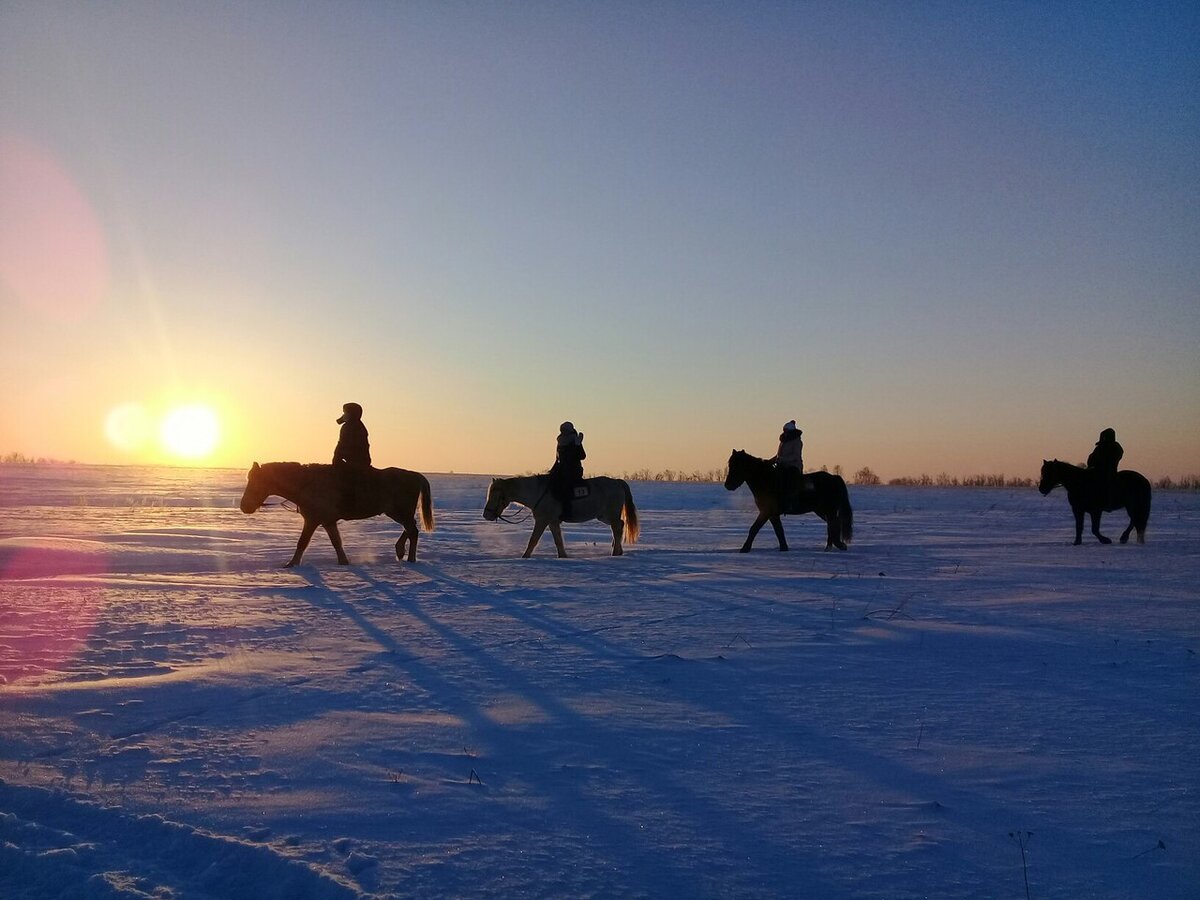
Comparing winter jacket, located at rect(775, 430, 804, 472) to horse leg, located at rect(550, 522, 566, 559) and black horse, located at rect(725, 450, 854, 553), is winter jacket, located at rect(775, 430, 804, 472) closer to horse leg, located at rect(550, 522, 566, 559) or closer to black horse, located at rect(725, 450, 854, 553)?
black horse, located at rect(725, 450, 854, 553)

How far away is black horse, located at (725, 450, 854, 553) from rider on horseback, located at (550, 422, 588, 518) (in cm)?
293

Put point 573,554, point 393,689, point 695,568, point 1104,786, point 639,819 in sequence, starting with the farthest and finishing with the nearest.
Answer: point 573,554 → point 695,568 → point 393,689 → point 1104,786 → point 639,819

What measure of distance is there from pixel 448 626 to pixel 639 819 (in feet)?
15.7

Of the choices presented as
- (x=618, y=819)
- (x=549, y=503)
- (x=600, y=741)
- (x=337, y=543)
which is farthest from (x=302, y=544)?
(x=618, y=819)

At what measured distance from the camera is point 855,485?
6938 cm

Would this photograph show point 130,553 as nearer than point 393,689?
No

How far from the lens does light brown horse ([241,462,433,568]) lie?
13836 mm

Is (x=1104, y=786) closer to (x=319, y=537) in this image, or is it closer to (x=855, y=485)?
(x=319, y=537)

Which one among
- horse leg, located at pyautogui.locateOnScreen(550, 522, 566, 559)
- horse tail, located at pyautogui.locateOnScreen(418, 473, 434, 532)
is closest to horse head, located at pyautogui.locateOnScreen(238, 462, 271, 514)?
horse tail, located at pyautogui.locateOnScreen(418, 473, 434, 532)

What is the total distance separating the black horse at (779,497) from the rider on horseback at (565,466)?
2.93 m

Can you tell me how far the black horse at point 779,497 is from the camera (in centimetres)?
1592

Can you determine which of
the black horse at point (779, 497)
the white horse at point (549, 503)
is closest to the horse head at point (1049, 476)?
the black horse at point (779, 497)

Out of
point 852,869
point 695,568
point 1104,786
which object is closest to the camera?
point 852,869

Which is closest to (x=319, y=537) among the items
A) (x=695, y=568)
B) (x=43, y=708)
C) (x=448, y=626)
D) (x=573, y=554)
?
(x=573, y=554)
